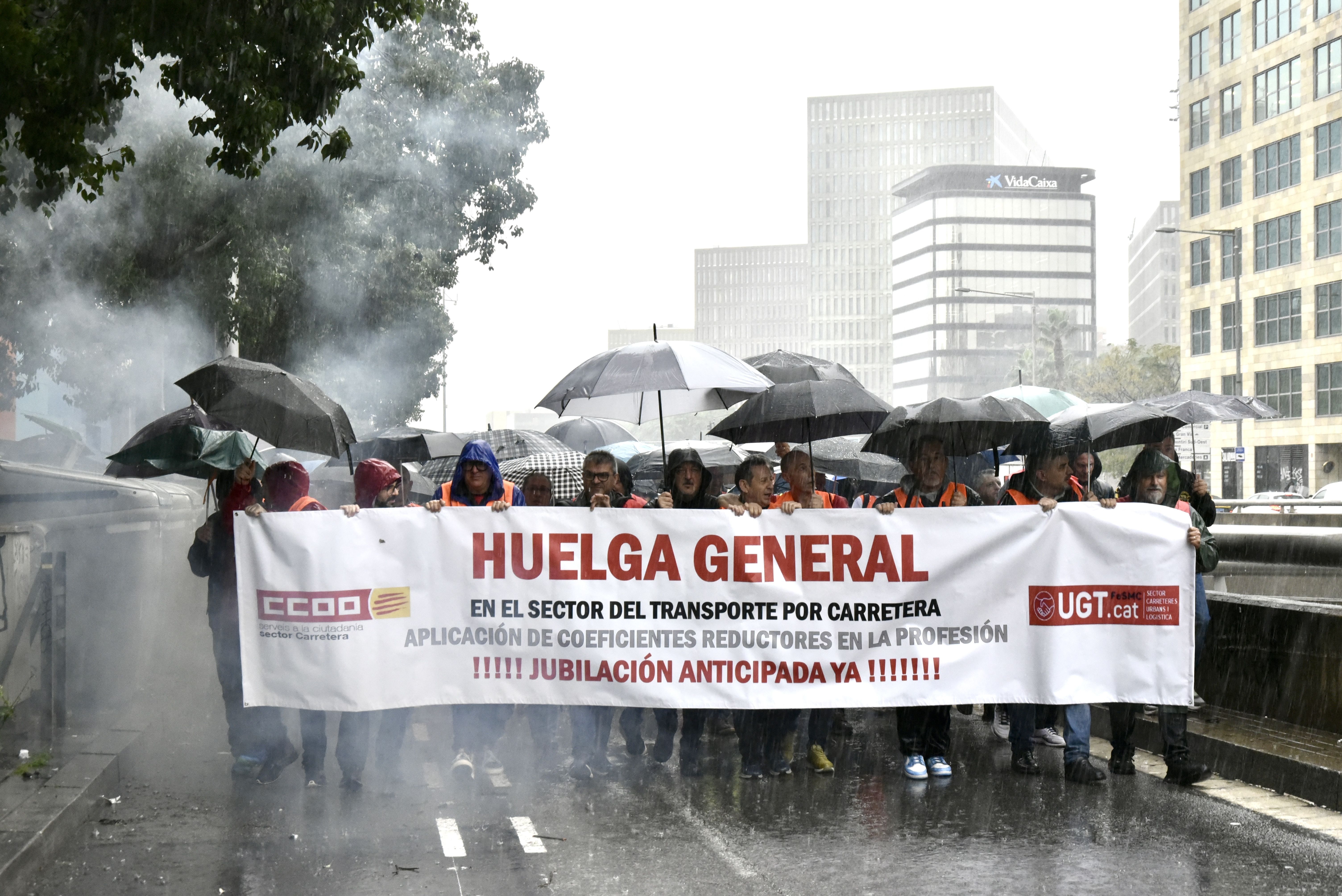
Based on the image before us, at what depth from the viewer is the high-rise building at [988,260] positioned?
138 meters

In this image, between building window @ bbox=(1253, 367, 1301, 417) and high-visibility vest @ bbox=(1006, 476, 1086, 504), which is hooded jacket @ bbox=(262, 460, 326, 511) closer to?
high-visibility vest @ bbox=(1006, 476, 1086, 504)

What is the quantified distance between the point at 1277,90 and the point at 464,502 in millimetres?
57276

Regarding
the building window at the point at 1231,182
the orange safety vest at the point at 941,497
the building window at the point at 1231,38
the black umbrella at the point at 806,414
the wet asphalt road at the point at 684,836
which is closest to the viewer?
the wet asphalt road at the point at 684,836

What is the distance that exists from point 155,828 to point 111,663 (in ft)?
17.6

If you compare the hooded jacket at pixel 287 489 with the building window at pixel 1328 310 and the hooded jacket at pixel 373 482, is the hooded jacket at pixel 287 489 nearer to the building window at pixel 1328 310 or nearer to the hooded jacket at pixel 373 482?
the hooded jacket at pixel 373 482

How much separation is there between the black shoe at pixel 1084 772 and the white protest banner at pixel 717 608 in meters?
0.40

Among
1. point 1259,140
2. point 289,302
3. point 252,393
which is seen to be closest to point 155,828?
point 252,393

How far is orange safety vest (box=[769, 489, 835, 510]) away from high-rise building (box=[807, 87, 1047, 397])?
525 ft

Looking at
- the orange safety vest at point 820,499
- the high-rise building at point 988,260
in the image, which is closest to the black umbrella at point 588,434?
the orange safety vest at point 820,499

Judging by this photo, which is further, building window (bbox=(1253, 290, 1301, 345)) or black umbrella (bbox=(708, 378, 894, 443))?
building window (bbox=(1253, 290, 1301, 345))

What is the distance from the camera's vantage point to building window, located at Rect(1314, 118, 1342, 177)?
53.0 m

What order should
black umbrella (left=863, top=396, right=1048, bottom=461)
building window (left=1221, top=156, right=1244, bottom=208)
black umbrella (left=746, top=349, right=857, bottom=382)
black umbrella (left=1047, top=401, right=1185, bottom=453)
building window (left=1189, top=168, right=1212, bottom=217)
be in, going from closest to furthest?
black umbrella (left=863, top=396, right=1048, bottom=461)
black umbrella (left=1047, top=401, right=1185, bottom=453)
black umbrella (left=746, top=349, right=857, bottom=382)
building window (left=1221, top=156, right=1244, bottom=208)
building window (left=1189, top=168, right=1212, bottom=217)

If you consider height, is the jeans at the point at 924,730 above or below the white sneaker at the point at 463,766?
above

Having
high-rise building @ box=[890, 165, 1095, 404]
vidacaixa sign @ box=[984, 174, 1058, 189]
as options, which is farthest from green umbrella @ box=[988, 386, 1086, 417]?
vidacaixa sign @ box=[984, 174, 1058, 189]
